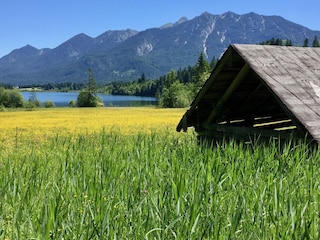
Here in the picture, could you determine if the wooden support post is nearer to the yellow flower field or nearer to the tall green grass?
the yellow flower field

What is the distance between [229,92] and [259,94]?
1.04 metres

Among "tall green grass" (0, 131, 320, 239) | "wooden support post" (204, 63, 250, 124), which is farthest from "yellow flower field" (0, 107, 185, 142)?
"tall green grass" (0, 131, 320, 239)

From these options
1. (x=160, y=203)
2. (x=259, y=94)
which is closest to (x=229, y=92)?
(x=259, y=94)

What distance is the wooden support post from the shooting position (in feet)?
24.0

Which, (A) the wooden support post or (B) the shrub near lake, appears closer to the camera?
(B) the shrub near lake

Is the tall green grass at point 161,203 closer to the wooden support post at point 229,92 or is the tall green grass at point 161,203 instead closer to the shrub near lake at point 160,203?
the shrub near lake at point 160,203

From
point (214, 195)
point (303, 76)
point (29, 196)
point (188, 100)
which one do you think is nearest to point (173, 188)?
point (214, 195)

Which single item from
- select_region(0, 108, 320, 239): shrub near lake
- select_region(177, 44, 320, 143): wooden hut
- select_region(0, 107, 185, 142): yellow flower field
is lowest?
select_region(0, 107, 185, 142): yellow flower field

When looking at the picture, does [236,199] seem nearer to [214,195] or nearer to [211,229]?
[214,195]

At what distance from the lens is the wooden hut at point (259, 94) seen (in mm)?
6022

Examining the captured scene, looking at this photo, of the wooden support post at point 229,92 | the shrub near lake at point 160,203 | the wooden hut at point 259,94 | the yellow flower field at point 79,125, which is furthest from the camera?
the yellow flower field at point 79,125

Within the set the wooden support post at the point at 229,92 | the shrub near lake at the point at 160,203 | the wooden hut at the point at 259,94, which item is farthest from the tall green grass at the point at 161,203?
the wooden support post at the point at 229,92

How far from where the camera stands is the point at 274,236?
2473 millimetres

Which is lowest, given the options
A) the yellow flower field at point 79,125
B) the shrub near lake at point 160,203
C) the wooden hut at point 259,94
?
the yellow flower field at point 79,125
